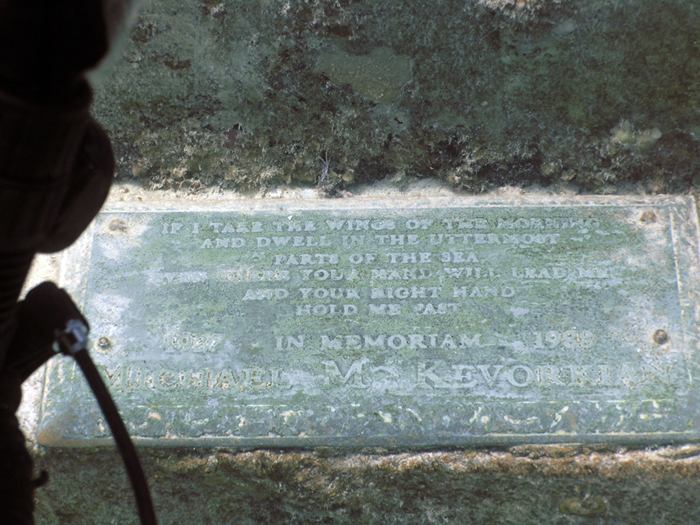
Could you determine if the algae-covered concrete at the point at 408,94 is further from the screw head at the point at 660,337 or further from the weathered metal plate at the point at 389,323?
the screw head at the point at 660,337

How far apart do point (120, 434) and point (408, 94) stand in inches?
43.0

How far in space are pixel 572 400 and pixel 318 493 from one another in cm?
56

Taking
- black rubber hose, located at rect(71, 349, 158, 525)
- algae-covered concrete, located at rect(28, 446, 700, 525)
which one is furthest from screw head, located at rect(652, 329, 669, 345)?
black rubber hose, located at rect(71, 349, 158, 525)

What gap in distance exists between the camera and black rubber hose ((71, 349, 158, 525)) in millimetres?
1085

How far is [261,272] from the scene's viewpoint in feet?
5.81

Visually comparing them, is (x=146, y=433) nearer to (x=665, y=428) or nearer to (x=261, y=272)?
(x=261, y=272)

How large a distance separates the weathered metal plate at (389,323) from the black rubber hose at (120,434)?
1.54 feet

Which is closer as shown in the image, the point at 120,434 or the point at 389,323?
the point at 120,434

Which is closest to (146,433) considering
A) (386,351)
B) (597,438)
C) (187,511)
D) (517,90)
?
(187,511)

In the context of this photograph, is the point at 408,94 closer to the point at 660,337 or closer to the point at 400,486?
the point at 660,337

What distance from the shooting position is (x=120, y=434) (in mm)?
1096

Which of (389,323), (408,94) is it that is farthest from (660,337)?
(408,94)

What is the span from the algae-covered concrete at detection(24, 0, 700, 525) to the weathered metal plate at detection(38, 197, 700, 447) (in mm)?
103

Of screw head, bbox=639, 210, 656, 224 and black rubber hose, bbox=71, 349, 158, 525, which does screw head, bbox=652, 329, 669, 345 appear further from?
black rubber hose, bbox=71, 349, 158, 525
